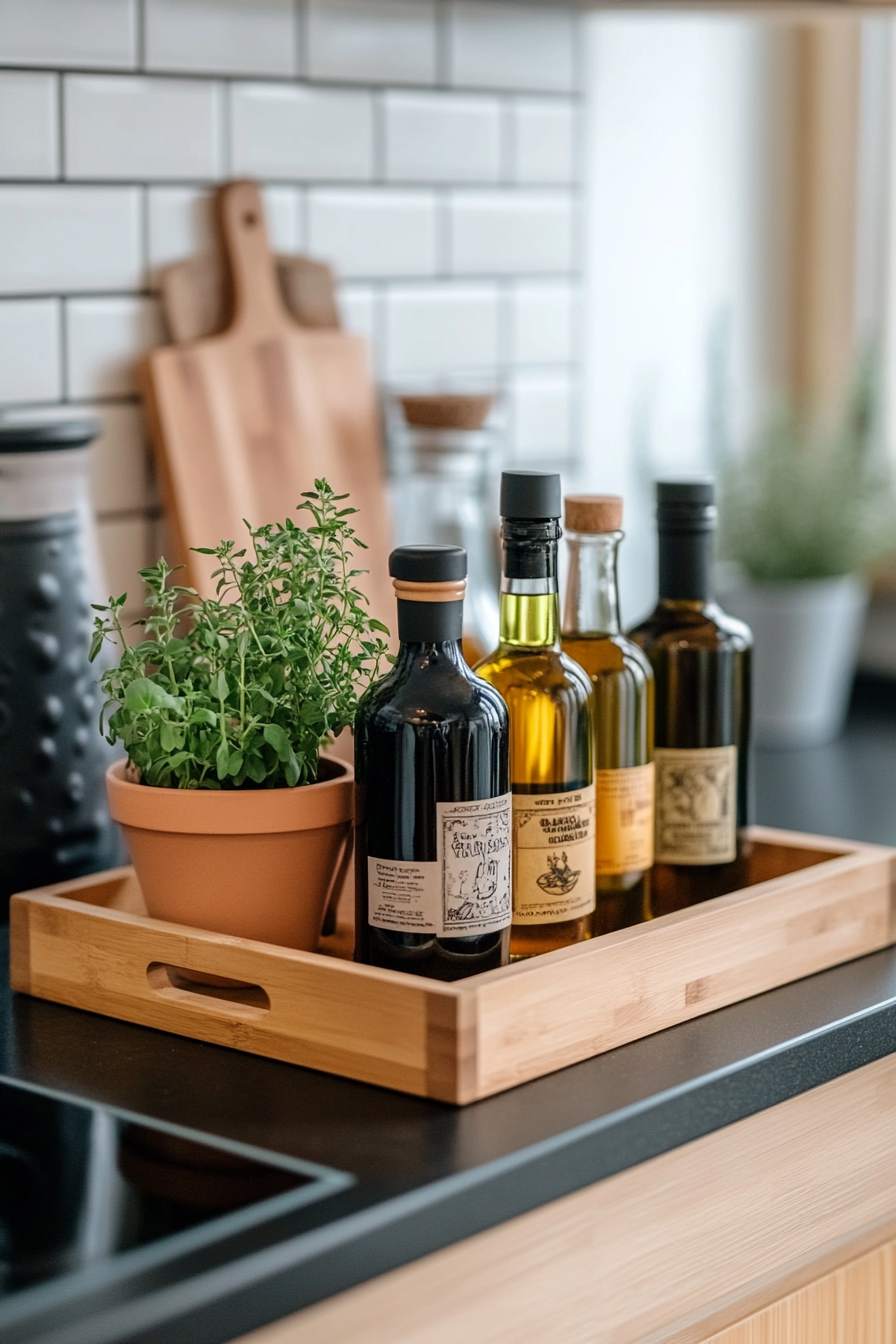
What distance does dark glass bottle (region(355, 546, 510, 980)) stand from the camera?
2.88 ft

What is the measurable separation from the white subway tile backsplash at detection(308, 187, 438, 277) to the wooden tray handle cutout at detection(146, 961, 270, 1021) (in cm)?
82

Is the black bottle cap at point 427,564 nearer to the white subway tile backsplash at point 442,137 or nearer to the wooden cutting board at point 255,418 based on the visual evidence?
the wooden cutting board at point 255,418

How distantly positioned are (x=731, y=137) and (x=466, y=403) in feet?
2.26

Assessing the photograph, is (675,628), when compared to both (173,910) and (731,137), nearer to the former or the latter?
(173,910)

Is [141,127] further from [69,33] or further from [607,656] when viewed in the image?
[607,656]

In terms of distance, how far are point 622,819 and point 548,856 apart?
0.09 meters

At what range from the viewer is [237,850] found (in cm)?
93

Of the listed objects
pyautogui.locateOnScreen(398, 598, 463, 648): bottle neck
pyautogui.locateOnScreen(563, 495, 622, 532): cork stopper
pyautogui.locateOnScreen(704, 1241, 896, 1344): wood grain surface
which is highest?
pyautogui.locateOnScreen(563, 495, 622, 532): cork stopper

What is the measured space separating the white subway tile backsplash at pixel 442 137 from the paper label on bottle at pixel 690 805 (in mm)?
760

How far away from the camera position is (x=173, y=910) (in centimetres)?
95

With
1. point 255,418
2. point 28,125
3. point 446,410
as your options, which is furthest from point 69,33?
point 446,410

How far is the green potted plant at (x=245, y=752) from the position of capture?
3.03ft

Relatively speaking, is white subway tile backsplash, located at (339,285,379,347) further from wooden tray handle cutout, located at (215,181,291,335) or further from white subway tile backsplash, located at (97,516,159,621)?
white subway tile backsplash, located at (97,516,159,621)

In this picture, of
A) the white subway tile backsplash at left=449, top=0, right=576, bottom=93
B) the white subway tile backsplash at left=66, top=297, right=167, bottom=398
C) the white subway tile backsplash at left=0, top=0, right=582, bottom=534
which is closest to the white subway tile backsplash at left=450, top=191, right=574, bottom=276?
the white subway tile backsplash at left=0, top=0, right=582, bottom=534
